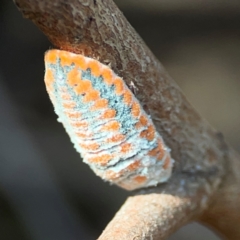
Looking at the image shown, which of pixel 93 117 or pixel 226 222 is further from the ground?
pixel 93 117

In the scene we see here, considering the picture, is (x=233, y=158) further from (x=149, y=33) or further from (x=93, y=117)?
(x=149, y=33)

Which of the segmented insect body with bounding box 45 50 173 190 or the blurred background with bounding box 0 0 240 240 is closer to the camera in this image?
the segmented insect body with bounding box 45 50 173 190

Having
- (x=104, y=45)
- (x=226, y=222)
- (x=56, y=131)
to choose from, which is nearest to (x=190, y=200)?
(x=226, y=222)

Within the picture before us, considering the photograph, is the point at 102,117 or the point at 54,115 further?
the point at 54,115

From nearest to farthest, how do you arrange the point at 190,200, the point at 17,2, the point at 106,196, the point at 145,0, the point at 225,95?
the point at 17,2, the point at 190,200, the point at 145,0, the point at 225,95, the point at 106,196
